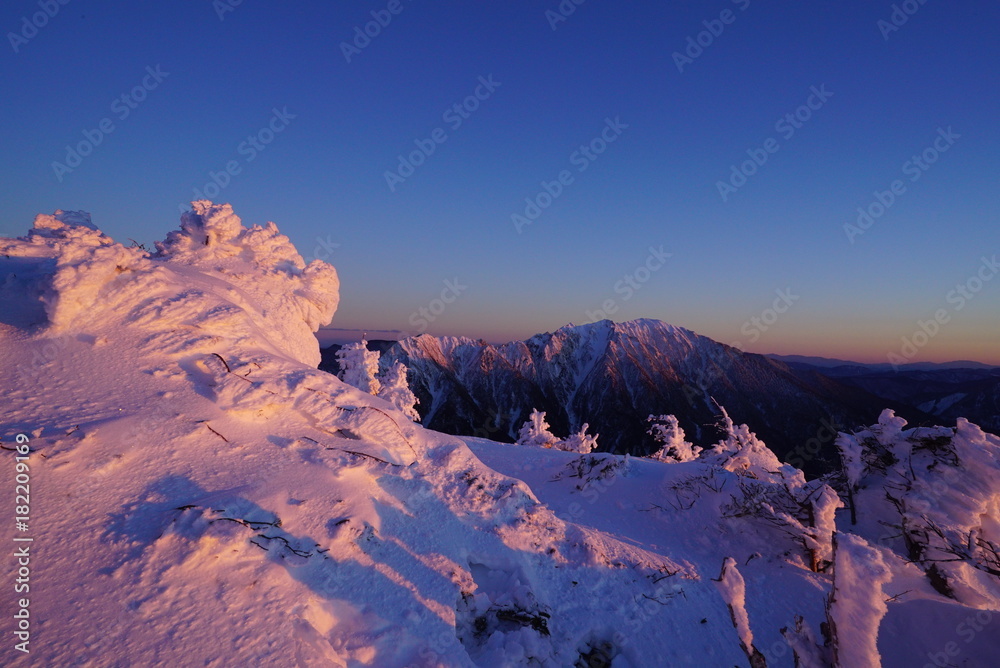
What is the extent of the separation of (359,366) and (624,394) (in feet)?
519

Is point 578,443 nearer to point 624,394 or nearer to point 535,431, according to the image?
point 535,431

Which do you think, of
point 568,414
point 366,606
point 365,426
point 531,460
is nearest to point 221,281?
point 365,426

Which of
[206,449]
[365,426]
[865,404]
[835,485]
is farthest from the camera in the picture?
[865,404]

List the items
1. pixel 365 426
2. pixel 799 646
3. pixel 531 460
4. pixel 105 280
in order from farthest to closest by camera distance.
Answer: pixel 531 460, pixel 365 426, pixel 105 280, pixel 799 646

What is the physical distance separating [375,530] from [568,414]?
174 metres

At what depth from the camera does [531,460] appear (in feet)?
49.0

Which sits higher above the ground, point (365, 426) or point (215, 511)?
point (365, 426)

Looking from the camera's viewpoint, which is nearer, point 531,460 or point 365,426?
point 365,426

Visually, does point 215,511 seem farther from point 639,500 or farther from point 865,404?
point 865,404

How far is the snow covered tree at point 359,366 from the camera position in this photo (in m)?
26.7

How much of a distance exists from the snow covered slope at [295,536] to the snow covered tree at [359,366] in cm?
1696

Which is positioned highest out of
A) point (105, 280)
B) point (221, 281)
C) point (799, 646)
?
point (221, 281)

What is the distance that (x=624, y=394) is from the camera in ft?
563

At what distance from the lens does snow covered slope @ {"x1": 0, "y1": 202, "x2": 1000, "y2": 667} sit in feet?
13.1
